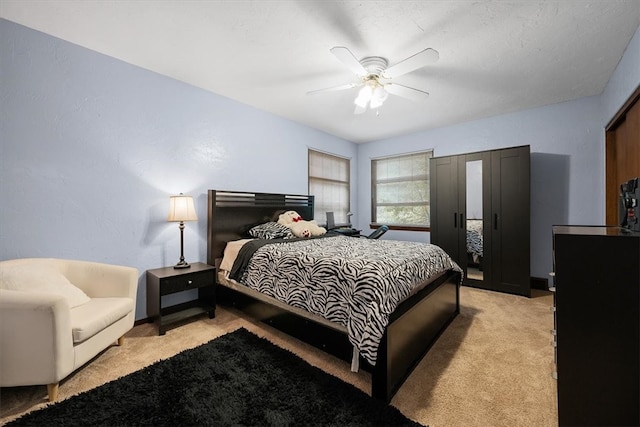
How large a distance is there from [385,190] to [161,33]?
14.2 ft

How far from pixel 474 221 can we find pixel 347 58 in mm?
3070

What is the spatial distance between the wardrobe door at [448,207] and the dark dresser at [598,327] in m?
2.92

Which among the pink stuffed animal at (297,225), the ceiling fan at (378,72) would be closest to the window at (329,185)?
the pink stuffed animal at (297,225)

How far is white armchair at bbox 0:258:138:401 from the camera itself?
152cm

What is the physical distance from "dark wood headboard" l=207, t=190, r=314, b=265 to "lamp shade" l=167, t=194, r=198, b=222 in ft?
1.33

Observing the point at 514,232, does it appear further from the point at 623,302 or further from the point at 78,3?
the point at 78,3

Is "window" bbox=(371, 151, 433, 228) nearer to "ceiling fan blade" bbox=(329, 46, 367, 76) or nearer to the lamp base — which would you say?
"ceiling fan blade" bbox=(329, 46, 367, 76)

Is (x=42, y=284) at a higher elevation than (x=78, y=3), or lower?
lower

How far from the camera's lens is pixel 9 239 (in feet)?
6.61

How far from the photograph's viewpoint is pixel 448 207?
4.10 m

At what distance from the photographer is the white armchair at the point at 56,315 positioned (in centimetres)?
152

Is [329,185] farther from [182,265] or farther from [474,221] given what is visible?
[182,265]

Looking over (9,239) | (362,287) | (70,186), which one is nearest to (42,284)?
(9,239)

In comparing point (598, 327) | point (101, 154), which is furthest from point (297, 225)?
point (598, 327)
